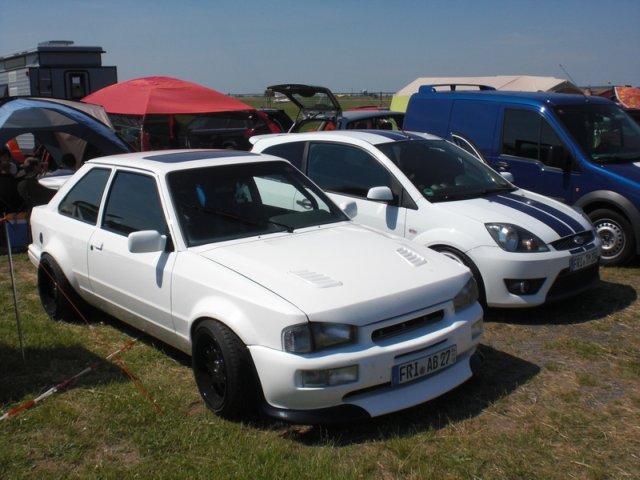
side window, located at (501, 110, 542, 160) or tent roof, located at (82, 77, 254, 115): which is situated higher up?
tent roof, located at (82, 77, 254, 115)

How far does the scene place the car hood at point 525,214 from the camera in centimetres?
570

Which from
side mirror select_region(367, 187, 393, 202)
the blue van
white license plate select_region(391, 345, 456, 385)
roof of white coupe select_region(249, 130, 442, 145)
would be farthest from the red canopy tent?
white license plate select_region(391, 345, 456, 385)

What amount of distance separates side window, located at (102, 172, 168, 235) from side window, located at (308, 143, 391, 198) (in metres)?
2.29

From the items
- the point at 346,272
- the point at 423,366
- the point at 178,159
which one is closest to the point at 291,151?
the point at 178,159

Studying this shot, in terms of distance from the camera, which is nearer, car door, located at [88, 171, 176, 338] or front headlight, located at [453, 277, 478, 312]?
front headlight, located at [453, 277, 478, 312]

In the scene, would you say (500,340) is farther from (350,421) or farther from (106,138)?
(106,138)

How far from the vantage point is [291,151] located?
7242 mm

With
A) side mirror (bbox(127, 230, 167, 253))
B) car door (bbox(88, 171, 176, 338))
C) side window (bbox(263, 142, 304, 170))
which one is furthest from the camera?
side window (bbox(263, 142, 304, 170))

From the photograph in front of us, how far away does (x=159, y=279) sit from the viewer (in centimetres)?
445

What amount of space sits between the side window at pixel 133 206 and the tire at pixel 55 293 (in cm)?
84

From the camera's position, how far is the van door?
7.67m

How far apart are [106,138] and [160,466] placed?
23.9ft

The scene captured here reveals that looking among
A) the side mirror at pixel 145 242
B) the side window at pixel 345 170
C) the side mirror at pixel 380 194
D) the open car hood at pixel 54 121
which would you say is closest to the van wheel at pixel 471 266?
the side mirror at pixel 380 194

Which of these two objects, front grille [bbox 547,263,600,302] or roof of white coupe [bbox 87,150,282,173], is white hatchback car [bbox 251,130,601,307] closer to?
front grille [bbox 547,263,600,302]
